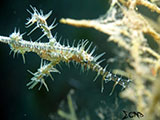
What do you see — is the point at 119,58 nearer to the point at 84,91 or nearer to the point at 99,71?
the point at 84,91

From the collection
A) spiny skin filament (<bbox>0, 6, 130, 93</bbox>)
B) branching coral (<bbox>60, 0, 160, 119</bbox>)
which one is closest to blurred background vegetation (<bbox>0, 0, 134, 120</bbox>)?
branching coral (<bbox>60, 0, 160, 119</bbox>)

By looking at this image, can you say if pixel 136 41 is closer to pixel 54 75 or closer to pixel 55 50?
pixel 55 50

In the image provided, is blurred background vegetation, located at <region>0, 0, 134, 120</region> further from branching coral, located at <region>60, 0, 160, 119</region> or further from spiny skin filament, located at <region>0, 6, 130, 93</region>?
spiny skin filament, located at <region>0, 6, 130, 93</region>

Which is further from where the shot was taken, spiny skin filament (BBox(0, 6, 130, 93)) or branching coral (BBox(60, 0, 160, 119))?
branching coral (BBox(60, 0, 160, 119))

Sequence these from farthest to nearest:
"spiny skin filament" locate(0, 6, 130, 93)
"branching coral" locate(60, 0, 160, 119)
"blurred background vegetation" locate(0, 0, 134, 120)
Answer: "blurred background vegetation" locate(0, 0, 134, 120) → "branching coral" locate(60, 0, 160, 119) → "spiny skin filament" locate(0, 6, 130, 93)

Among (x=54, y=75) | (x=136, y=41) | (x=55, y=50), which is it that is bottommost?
(x=55, y=50)

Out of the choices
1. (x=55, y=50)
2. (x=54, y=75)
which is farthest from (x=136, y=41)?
(x=54, y=75)

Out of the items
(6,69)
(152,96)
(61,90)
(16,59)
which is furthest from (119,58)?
(6,69)
